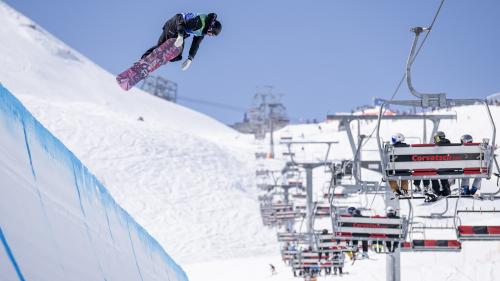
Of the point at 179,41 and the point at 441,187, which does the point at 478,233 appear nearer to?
the point at 441,187

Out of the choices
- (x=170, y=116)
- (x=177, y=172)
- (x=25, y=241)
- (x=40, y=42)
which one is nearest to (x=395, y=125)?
(x=177, y=172)

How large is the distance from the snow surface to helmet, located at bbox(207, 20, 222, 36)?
59.0 feet

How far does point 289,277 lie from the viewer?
28.2 m

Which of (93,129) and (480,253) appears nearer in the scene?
(480,253)

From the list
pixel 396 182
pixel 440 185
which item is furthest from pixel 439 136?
pixel 396 182

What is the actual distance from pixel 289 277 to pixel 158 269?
19127 mm

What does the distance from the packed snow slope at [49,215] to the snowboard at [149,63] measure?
1876 millimetres

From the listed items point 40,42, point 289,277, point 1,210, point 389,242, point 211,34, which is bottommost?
point 289,277

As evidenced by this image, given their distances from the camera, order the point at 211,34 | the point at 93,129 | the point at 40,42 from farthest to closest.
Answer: the point at 40,42 < the point at 93,129 < the point at 211,34

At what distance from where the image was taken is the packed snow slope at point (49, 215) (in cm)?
429

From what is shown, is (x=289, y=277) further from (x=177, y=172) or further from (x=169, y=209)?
(x=177, y=172)

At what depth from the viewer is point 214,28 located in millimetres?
8211

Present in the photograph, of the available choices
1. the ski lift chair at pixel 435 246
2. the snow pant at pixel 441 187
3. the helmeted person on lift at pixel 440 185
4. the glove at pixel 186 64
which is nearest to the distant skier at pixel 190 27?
the glove at pixel 186 64

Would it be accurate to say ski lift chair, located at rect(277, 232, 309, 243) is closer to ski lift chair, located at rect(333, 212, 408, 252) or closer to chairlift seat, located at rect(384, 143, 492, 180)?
ski lift chair, located at rect(333, 212, 408, 252)
